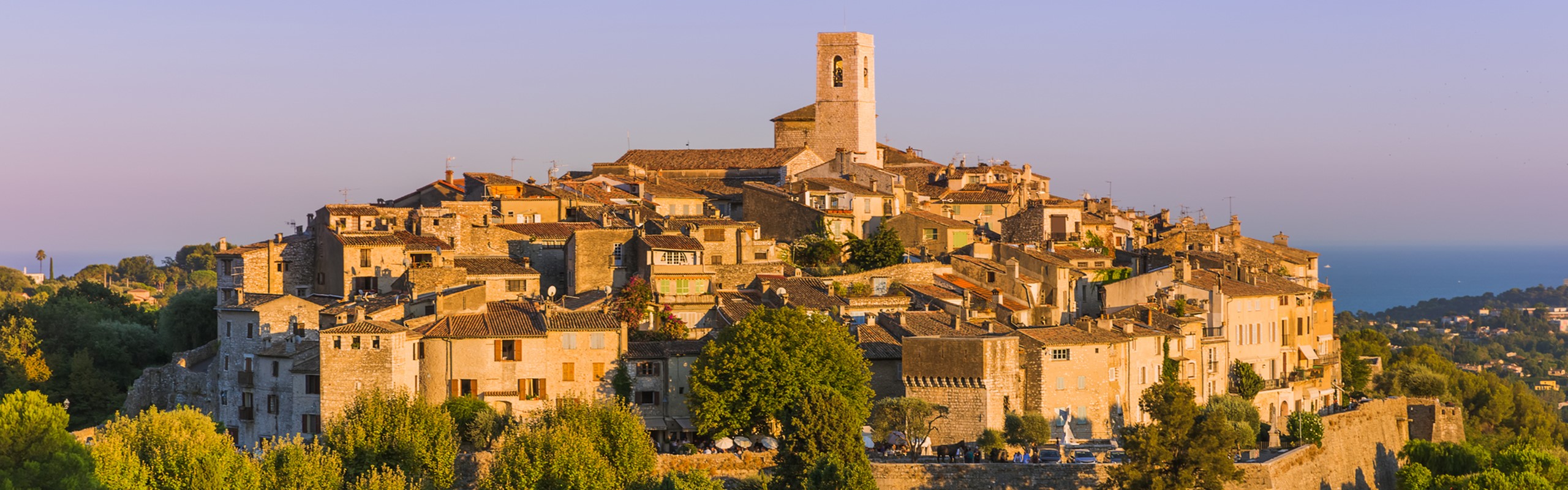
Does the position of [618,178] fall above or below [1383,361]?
above

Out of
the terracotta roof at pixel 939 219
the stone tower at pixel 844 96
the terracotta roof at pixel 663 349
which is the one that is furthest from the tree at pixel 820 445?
the stone tower at pixel 844 96

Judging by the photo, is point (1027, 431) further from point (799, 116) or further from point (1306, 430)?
point (799, 116)

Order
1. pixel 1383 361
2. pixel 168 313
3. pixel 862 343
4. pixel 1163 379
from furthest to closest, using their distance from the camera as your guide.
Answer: pixel 1383 361 < pixel 168 313 < pixel 1163 379 < pixel 862 343

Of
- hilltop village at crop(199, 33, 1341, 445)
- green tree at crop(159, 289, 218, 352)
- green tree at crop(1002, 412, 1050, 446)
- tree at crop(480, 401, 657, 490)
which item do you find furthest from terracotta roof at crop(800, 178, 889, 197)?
tree at crop(480, 401, 657, 490)

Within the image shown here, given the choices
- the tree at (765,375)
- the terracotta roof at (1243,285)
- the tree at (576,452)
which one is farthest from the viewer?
the terracotta roof at (1243,285)

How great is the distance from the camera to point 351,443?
148ft

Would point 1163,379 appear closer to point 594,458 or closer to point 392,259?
point 594,458

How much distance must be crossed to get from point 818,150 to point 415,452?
156 feet

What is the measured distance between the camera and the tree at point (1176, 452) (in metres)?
44.3

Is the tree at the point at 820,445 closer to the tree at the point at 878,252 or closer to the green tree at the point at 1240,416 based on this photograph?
the green tree at the point at 1240,416

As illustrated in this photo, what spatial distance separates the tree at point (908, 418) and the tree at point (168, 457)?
53.8 feet

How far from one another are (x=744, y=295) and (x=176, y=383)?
1849cm

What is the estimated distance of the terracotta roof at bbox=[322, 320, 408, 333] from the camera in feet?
159

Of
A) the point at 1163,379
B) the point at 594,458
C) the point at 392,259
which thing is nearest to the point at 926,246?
the point at 1163,379
